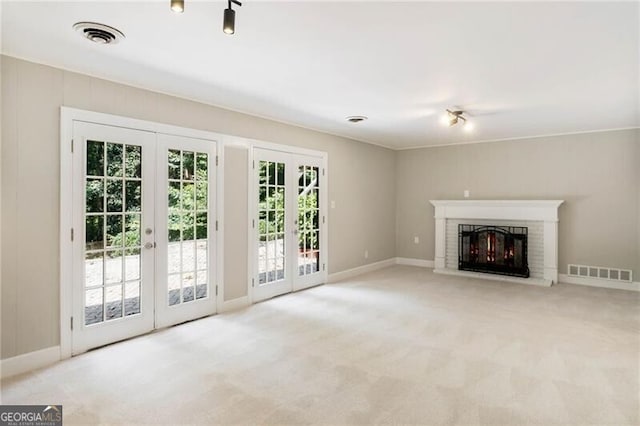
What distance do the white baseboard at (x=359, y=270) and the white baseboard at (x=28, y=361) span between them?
369cm

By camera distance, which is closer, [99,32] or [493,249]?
[99,32]

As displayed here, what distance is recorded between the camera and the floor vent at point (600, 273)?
5449 mm

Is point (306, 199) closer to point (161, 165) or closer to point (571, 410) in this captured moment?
point (161, 165)

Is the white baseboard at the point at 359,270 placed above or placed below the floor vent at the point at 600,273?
below

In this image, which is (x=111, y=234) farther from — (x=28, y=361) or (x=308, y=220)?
(x=308, y=220)

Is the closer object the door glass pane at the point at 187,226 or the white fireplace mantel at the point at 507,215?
the door glass pane at the point at 187,226

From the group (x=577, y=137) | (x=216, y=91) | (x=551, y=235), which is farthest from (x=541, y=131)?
(x=216, y=91)

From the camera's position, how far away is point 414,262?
7410mm

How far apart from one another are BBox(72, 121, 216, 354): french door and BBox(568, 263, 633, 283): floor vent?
553 centimetres

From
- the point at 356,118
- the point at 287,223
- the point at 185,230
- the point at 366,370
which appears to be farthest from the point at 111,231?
the point at 356,118

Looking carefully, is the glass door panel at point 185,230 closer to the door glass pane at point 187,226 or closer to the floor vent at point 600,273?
the door glass pane at point 187,226

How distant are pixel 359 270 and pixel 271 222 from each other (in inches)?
90.0

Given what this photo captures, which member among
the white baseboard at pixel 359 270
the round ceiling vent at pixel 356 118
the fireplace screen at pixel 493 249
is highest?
the round ceiling vent at pixel 356 118

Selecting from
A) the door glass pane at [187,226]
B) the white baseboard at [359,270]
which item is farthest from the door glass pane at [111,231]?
the white baseboard at [359,270]
